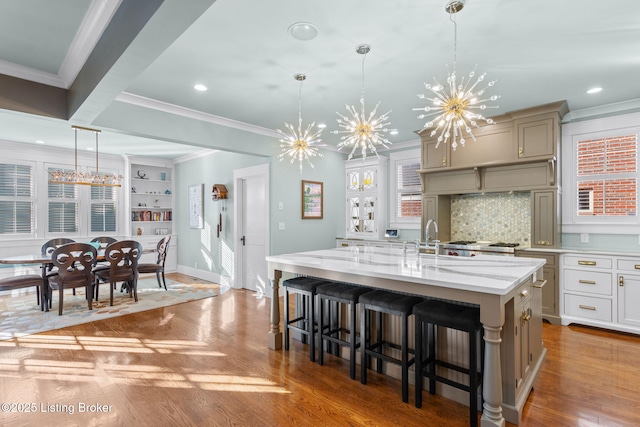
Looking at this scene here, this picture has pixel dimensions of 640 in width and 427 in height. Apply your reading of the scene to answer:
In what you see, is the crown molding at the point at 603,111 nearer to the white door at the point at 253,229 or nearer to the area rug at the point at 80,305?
the white door at the point at 253,229

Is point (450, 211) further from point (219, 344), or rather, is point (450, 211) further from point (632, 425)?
point (219, 344)

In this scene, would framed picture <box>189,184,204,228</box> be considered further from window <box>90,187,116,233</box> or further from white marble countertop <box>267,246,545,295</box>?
white marble countertop <box>267,246,545,295</box>

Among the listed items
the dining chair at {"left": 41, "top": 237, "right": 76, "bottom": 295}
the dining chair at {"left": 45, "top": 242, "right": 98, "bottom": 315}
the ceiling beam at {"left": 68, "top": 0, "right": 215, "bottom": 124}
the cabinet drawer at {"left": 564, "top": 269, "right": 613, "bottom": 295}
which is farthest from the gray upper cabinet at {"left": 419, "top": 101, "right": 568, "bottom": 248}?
the dining chair at {"left": 41, "top": 237, "right": 76, "bottom": 295}

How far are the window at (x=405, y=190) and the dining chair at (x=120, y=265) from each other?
4351mm

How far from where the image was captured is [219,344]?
3369 mm

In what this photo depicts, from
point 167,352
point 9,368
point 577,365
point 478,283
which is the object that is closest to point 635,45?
point 478,283

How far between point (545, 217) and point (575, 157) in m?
0.92

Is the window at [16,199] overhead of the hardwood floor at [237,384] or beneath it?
overhead

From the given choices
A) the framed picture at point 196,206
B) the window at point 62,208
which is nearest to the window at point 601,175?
the framed picture at point 196,206

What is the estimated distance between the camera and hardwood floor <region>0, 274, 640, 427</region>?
84.6 inches

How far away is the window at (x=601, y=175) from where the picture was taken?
394cm

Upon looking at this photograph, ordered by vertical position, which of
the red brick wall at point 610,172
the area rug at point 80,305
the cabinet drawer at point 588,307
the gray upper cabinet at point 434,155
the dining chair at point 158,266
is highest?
the gray upper cabinet at point 434,155

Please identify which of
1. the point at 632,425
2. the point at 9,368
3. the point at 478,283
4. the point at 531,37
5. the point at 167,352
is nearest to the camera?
the point at 478,283

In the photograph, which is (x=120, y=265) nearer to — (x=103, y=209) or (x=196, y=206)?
(x=196, y=206)
